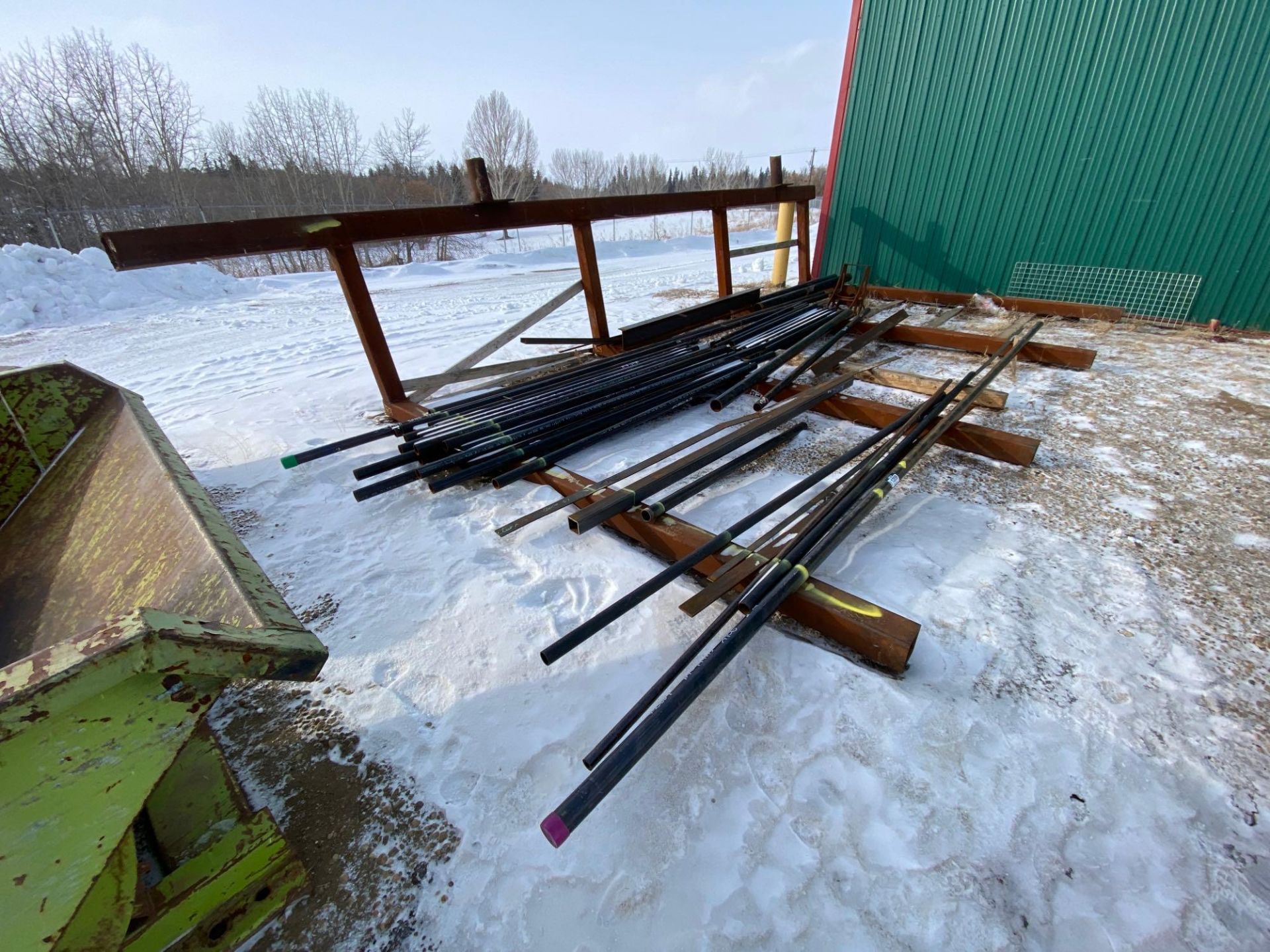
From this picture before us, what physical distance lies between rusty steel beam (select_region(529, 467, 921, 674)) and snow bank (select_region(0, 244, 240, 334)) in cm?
929

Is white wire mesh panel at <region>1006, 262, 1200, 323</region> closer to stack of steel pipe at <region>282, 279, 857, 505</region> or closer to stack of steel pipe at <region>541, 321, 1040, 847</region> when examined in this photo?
stack of steel pipe at <region>282, 279, 857, 505</region>

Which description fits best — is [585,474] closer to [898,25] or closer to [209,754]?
[209,754]

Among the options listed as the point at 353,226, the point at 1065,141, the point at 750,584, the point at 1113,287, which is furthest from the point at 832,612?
the point at 1065,141

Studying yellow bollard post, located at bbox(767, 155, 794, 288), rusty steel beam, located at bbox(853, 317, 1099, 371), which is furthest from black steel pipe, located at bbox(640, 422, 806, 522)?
yellow bollard post, located at bbox(767, 155, 794, 288)

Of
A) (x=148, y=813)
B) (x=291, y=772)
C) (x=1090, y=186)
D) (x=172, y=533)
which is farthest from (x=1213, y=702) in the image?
(x=1090, y=186)

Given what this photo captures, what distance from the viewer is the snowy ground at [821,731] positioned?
126cm

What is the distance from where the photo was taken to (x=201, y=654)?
37.3 inches

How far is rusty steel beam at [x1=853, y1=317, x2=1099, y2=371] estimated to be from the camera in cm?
445

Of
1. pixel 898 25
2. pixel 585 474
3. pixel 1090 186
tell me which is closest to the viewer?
pixel 585 474

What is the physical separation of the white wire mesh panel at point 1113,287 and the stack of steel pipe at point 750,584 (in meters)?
4.63

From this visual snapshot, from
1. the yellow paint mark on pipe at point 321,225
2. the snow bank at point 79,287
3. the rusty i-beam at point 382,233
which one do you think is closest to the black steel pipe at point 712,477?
the rusty i-beam at point 382,233

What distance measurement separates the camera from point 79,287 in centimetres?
889

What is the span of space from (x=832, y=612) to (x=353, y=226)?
3.80 m

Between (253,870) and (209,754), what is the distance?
1.13 feet
